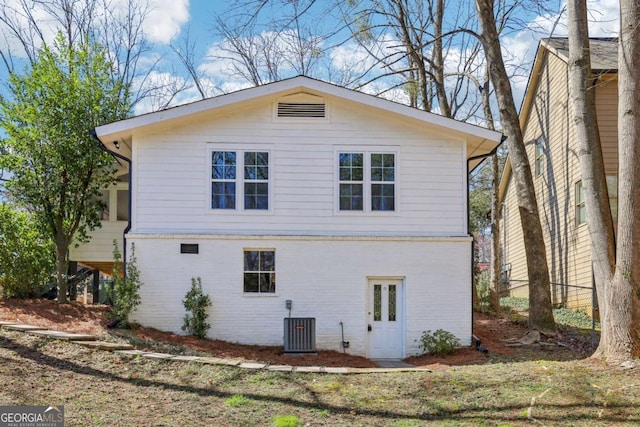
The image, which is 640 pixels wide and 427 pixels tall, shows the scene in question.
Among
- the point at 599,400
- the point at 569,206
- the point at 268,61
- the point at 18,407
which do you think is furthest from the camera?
the point at 268,61

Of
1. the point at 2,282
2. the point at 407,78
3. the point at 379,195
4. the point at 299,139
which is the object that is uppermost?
the point at 407,78

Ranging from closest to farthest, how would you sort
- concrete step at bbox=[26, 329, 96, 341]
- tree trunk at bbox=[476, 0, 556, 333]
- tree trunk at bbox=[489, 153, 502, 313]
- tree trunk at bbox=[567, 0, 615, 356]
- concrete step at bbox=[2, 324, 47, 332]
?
tree trunk at bbox=[567, 0, 615, 356] < concrete step at bbox=[26, 329, 96, 341] < concrete step at bbox=[2, 324, 47, 332] < tree trunk at bbox=[476, 0, 556, 333] < tree trunk at bbox=[489, 153, 502, 313]

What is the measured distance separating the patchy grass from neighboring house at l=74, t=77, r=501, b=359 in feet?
10.7

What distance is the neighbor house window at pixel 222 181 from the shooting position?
13188mm

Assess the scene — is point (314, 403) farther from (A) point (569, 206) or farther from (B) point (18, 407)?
(A) point (569, 206)

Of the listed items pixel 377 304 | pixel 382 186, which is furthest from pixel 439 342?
pixel 382 186

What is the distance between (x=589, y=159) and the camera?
10672 mm

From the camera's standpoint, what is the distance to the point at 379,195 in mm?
13406

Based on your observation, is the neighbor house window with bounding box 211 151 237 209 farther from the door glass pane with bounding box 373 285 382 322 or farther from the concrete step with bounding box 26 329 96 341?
the concrete step with bounding box 26 329 96 341

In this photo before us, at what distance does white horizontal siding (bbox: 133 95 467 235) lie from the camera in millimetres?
13062

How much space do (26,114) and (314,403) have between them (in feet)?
33.7

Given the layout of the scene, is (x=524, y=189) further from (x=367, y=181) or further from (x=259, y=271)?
(x=259, y=271)

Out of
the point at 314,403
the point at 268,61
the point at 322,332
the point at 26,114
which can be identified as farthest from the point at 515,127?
the point at 268,61

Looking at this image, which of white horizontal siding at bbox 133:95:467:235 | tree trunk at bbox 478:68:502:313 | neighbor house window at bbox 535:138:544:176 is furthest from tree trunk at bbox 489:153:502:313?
white horizontal siding at bbox 133:95:467:235
